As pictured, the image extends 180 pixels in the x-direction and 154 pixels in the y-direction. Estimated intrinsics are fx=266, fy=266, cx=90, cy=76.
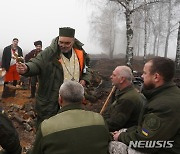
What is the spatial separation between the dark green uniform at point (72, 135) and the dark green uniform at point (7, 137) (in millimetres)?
390

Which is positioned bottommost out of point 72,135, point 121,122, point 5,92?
point 5,92

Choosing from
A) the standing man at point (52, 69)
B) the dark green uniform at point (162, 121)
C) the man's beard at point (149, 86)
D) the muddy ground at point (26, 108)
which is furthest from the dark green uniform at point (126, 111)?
the muddy ground at point (26, 108)

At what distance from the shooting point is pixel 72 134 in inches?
86.7

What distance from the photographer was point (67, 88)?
2.48 m

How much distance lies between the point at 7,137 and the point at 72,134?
2.55 ft

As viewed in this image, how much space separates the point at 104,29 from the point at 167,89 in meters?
42.5

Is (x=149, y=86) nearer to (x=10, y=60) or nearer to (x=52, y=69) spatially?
(x=52, y=69)

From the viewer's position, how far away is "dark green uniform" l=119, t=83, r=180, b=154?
240 cm

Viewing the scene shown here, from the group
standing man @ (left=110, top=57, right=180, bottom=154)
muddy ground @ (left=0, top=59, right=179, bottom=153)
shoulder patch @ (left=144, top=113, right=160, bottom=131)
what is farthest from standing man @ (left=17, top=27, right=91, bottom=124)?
shoulder patch @ (left=144, top=113, right=160, bottom=131)

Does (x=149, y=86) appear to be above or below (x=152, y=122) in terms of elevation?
above

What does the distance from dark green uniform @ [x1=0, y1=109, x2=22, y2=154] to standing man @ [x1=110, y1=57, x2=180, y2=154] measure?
1062mm

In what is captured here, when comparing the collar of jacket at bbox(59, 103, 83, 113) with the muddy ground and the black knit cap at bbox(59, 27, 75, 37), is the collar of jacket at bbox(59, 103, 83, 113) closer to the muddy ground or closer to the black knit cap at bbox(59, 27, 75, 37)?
the black knit cap at bbox(59, 27, 75, 37)

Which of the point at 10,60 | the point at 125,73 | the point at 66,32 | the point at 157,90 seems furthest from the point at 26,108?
the point at 157,90

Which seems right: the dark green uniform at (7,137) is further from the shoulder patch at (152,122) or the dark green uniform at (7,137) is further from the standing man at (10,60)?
the standing man at (10,60)
